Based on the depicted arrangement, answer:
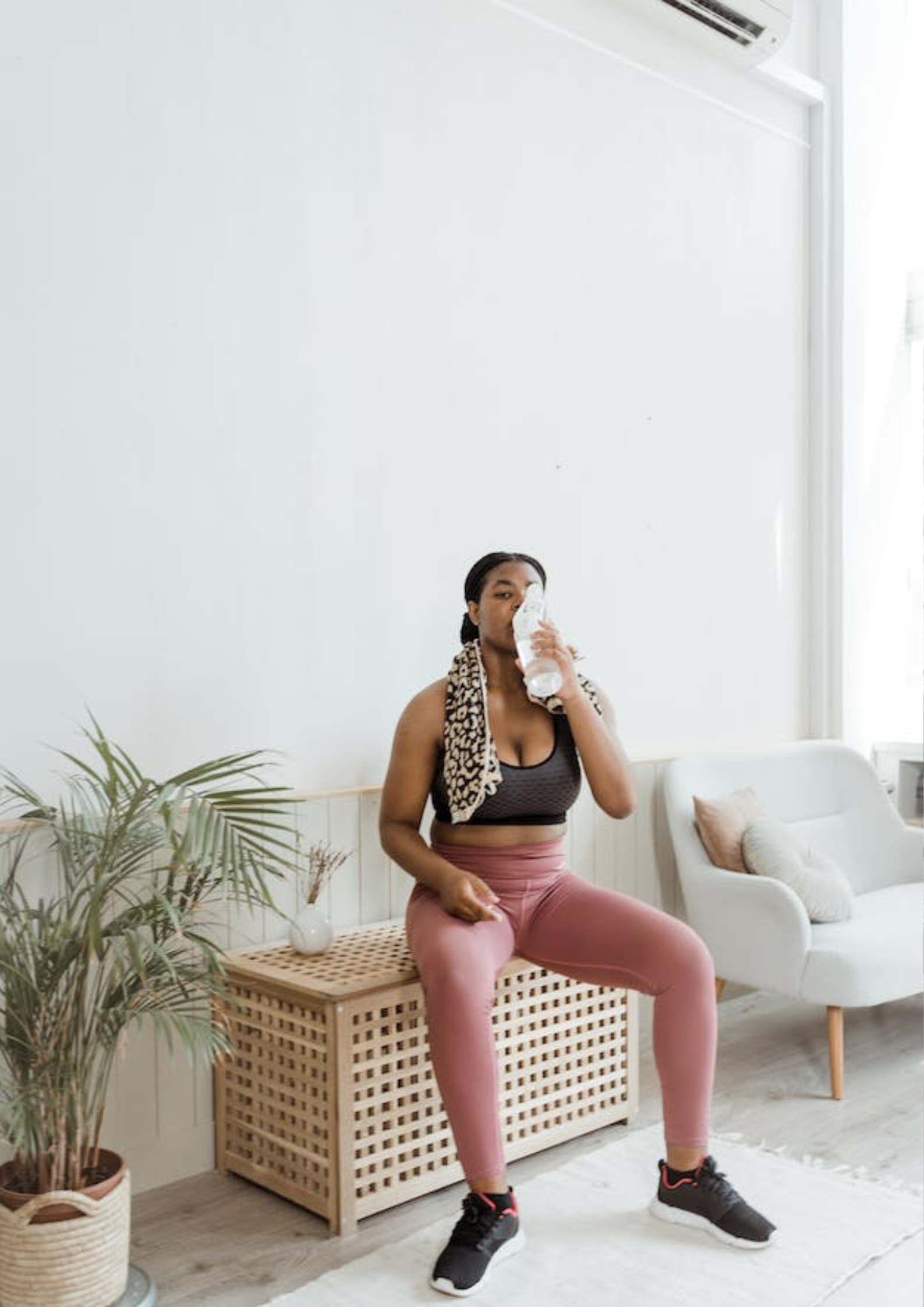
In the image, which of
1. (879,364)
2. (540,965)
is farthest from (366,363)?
(879,364)

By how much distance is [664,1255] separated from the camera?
7.25 ft

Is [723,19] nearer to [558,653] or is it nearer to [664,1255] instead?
[558,653]

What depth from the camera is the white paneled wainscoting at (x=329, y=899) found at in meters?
2.49

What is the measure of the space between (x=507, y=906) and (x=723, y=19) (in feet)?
8.77

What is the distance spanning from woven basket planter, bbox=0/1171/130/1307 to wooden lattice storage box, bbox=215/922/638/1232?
0.45 metres

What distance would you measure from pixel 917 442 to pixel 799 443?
75cm

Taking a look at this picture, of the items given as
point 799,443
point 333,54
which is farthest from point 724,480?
point 333,54

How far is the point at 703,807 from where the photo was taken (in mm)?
3346

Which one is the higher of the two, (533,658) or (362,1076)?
(533,658)

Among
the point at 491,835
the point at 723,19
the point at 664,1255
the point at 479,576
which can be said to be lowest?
the point at 664,1255

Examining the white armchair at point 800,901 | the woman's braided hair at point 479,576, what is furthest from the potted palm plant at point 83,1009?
the white armchair at point 800,901

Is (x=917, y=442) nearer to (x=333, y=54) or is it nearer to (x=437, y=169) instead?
(x=437, y=169)

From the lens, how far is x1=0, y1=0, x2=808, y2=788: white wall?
8.01 ft

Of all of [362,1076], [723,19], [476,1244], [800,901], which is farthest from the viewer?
[723,19]
